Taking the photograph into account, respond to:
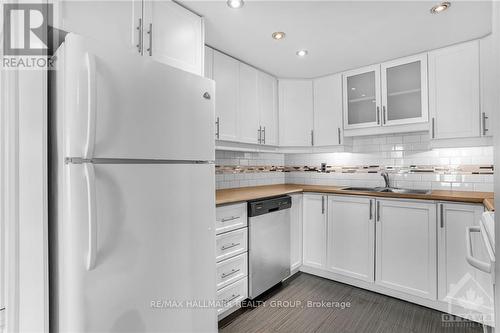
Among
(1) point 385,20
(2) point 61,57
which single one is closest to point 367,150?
(1) point 385,20

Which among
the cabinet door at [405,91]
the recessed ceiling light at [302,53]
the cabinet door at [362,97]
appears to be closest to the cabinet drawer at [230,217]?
the recessed ceiling light at [302,53]

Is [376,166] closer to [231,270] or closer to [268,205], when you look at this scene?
[268,205]

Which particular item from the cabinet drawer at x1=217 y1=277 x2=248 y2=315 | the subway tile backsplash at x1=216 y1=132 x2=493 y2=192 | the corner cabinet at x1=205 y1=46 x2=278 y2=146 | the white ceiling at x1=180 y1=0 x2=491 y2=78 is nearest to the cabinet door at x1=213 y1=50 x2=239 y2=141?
the corner cabinet at x1=205 y1=46 x2=278 y2=146

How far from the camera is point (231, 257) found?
200 cm

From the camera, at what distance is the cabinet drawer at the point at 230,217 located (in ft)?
6.20

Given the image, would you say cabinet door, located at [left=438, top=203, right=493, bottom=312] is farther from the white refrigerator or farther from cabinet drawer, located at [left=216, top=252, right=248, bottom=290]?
the white refrigerator

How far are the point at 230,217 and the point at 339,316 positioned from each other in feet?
3.89

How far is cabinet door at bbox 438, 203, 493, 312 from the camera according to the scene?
193 centimetres

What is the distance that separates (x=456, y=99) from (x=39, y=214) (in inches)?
120

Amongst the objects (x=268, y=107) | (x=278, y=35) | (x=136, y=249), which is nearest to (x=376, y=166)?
(x=268, y=107)

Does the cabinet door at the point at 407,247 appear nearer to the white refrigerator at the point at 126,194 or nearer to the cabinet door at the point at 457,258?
the cabinet door at the point at 457,258

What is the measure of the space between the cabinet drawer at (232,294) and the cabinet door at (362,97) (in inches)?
78.4

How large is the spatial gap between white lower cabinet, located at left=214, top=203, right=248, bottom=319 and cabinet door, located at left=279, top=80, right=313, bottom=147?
4.44 ft

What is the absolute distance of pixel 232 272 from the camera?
2.00 meters
